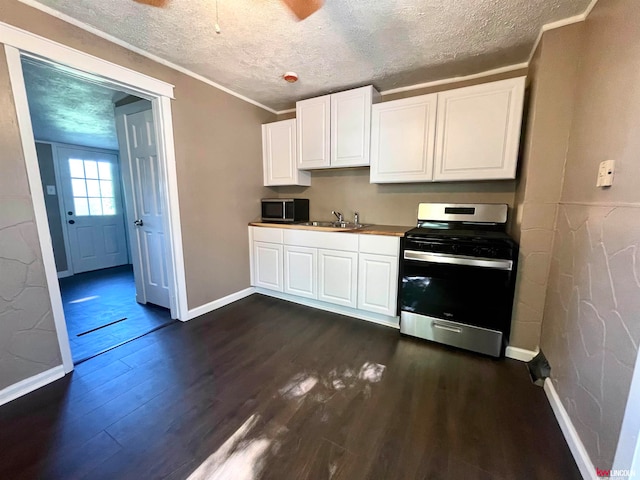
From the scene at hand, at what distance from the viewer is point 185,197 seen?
251cm

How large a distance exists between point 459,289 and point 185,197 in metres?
2.58

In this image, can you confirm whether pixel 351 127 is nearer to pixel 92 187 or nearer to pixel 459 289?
pixel 459 289

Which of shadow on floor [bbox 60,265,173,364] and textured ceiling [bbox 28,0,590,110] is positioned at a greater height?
textured ceiling [bbox 28,0,590,110]

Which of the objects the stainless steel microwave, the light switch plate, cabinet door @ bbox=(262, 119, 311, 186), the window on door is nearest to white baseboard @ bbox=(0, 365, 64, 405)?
the stainless steel microwave

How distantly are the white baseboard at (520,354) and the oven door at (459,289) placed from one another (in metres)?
0.14

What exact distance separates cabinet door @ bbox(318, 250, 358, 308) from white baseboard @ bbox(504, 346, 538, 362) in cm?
128

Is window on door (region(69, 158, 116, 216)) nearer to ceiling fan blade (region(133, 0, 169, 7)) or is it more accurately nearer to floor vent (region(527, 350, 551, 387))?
ceiling fan blade (region(133, 0, 169, 7))

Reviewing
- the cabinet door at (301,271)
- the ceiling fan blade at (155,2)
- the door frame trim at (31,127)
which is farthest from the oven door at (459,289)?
the ceiling fan blade at (155,2)

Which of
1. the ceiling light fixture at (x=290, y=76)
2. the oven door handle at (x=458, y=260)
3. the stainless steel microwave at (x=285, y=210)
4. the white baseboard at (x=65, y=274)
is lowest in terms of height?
the white baseboard at (x=65, y=274)

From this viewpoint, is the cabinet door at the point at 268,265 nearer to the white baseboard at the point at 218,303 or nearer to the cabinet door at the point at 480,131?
the white baseboard at the point at 218,303

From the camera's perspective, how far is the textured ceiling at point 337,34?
156cm

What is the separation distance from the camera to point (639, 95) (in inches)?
40.1

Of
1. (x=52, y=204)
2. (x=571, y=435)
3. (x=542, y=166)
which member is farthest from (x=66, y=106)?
(x=571, y=435)

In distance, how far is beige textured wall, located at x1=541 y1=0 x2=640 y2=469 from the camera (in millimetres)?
998
